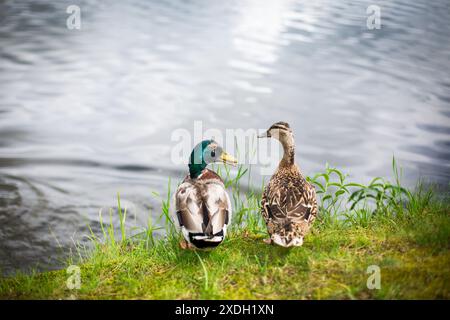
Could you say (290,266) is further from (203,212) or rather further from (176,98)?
(176,98)

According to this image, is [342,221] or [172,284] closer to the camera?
[172,284]

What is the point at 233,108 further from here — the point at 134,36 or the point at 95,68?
the point at 134,36

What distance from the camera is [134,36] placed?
19188 millimetres

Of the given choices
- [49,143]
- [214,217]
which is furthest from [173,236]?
[49,143]

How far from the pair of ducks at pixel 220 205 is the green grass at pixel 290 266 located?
8.0 inches

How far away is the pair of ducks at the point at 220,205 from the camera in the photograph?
4.35 m

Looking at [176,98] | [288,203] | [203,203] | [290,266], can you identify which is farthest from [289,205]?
[176,98]

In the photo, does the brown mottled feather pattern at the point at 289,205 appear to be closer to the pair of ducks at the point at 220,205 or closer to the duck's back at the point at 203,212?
the pair of ducks at the point at 220,205

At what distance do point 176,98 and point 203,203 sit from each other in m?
8.93

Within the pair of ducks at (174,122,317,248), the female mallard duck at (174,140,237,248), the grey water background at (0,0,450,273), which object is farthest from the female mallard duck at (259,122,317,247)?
the grey water background at (0,0,450,273)

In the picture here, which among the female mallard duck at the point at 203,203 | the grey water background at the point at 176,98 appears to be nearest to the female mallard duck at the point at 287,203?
the female mallard duck at the point at 203,203

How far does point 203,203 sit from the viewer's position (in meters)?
4.48

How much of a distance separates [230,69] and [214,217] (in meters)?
11.1

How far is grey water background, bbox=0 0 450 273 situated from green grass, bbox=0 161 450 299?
5.35ft
